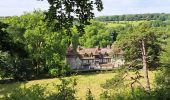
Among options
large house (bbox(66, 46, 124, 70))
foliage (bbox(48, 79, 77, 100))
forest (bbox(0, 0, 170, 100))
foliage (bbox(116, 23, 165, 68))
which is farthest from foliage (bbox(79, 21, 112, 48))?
foliage (bbox(48, 79, 77, 100))

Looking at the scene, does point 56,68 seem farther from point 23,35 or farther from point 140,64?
point 140,64

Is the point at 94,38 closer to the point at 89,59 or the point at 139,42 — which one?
the point at 89,59

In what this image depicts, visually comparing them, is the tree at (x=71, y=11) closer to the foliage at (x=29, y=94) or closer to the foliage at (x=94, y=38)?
the foliage at (x=29, y=94)

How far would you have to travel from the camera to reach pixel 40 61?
70062 millimetres

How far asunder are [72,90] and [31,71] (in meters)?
59.6

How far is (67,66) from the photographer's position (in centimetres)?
6800

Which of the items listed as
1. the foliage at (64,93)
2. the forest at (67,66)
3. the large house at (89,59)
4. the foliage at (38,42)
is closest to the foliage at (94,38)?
the forest at (67,66)

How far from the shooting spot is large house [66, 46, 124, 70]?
283 ft

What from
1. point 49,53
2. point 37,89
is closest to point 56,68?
point 49,53

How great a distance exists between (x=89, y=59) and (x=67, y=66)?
79.0 feet

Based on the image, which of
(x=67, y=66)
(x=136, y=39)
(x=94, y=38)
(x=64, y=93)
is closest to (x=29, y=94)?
(x=64, y=93)

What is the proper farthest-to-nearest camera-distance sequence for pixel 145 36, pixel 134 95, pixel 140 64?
pixel 140 64 → pixel 145 36 → pixel 134 95

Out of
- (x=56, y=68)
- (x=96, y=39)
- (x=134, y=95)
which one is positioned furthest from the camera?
(x=96, y=39)

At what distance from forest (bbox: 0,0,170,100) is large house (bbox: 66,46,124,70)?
4.83 m
